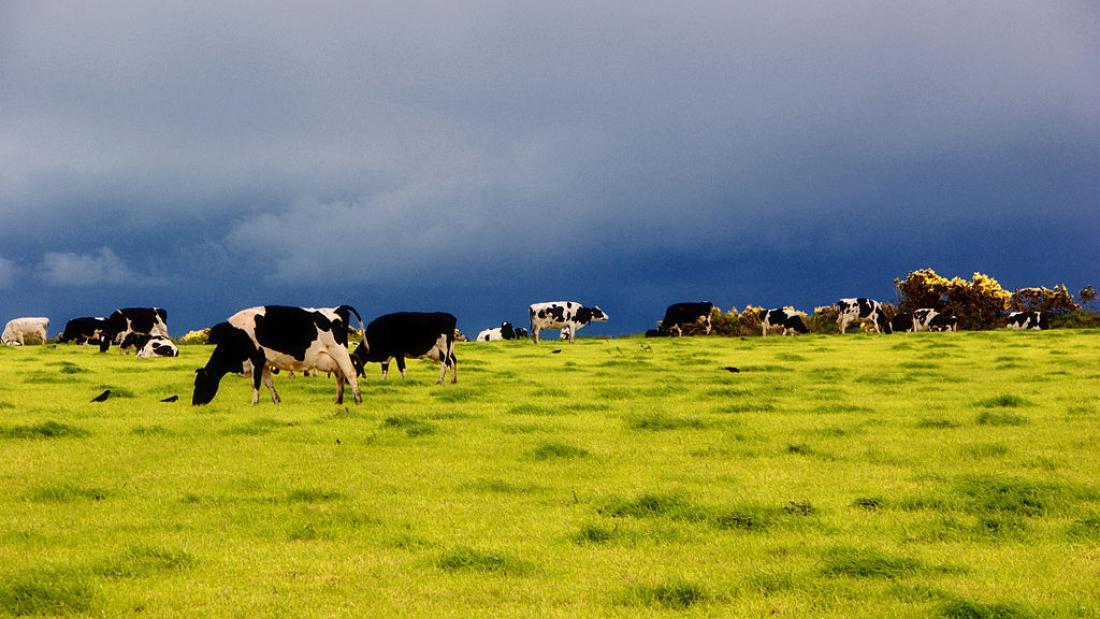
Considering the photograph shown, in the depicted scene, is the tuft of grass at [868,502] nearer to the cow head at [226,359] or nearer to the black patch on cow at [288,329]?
the black patch on cow at [288,329]

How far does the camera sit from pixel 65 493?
10.1 metres

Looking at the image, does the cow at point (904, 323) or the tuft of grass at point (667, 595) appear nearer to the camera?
the tuft of grass at point (667, 595)

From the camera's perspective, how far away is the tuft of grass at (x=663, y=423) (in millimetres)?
14602

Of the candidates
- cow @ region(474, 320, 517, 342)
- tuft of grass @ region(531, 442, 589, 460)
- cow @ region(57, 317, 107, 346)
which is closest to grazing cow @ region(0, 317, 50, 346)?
cow @ region(57, 317, 107, 346)

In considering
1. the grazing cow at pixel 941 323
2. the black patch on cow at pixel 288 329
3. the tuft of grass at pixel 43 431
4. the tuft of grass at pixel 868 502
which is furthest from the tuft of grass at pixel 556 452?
the grazing cow at pixel 941 323

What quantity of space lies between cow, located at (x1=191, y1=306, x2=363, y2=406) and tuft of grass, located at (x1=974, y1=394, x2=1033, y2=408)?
476 inches

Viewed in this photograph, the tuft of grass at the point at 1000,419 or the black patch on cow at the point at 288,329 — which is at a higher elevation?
the black patch on cow at the point at 288,329

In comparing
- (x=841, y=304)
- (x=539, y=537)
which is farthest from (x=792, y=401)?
(x=841, y=304)

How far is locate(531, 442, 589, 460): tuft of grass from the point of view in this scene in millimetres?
12258

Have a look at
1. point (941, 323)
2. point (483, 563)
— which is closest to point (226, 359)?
point (483, 563)

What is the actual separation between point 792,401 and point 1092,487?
26.3ft

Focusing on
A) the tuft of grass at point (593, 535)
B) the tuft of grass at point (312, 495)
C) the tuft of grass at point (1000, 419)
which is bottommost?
the tuft of grass at point (593, 535)

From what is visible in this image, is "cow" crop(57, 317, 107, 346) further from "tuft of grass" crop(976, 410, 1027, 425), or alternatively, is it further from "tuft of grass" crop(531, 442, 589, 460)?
"tuft of grass" crop(976, 410, 1027, 425)

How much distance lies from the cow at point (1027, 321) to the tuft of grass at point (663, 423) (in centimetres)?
4356
